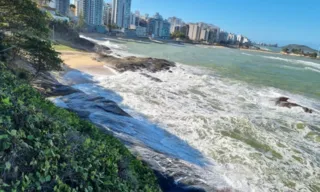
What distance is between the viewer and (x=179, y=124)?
11.0 metres

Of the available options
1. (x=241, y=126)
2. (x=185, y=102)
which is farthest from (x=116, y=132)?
(x=185, y=102)

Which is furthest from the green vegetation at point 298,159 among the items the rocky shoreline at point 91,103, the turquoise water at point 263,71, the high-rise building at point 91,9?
the high-rise building at point 91,9

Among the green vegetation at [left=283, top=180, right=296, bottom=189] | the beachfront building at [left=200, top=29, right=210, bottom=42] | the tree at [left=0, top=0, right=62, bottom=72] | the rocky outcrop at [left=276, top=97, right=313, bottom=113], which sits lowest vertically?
the green vegetation at [left=283, top=180, right=296, bottom=189]

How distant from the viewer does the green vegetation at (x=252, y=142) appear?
940 cm

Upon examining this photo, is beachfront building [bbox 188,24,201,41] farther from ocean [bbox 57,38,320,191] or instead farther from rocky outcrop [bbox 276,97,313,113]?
rocky outcrop [bbox 276,97,313,113]

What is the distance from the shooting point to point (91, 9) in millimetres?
113688

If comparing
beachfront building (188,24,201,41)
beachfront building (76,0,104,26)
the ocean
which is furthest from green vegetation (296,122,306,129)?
beachfront building (188,24,201,41)

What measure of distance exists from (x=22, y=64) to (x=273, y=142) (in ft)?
43.8

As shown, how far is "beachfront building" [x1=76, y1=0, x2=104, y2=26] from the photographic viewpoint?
111m

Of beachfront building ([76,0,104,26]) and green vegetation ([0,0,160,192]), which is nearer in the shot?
green vegetation ([0,0,160,192])

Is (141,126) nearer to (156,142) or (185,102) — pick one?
(156,142)

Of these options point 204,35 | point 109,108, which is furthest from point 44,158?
point 204,35

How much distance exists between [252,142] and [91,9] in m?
119

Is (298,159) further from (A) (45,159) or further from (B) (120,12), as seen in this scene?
(B) (120,12)
